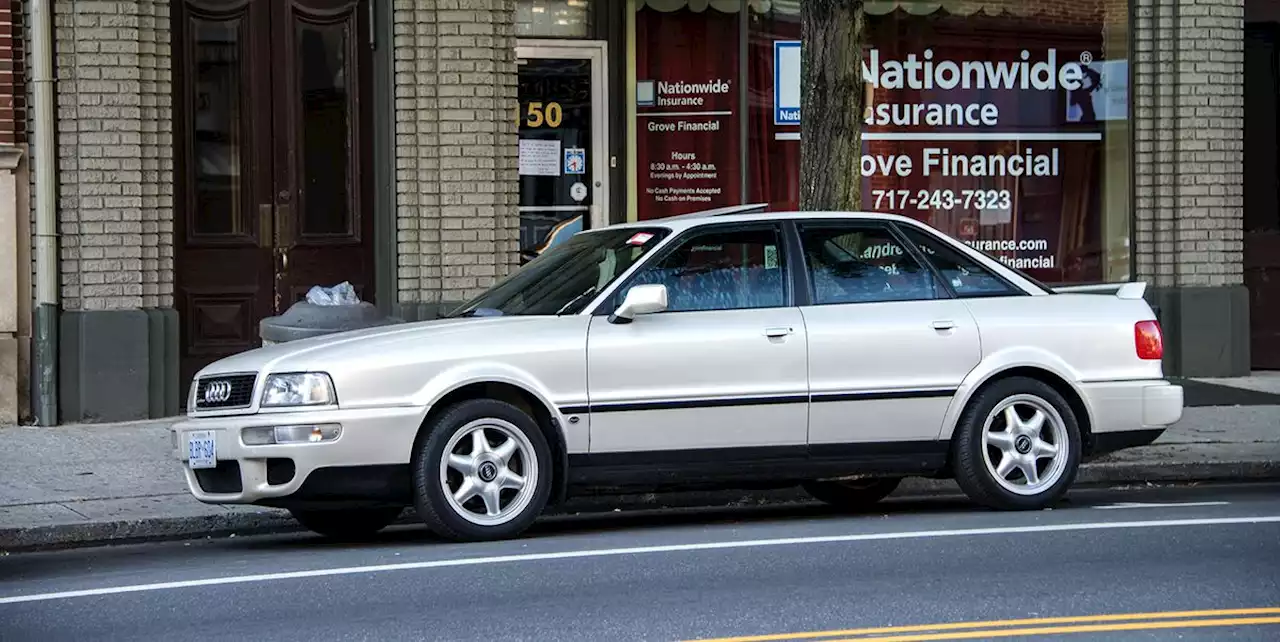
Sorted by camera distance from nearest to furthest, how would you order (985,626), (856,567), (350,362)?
1. (985,626)
2. (856,567)
3. (350,362)

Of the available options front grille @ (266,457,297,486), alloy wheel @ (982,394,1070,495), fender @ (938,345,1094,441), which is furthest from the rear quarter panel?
front grille @ (266,457,297,486)

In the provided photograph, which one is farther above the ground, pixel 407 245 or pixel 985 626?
pixel 407 245

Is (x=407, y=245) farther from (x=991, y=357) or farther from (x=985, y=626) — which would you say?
(x=985, y=626)

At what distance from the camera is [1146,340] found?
8914 millimetres

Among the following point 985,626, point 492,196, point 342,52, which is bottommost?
point 985,626

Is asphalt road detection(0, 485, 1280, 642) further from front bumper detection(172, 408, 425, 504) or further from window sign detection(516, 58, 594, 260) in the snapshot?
window sign detection(516, 58, 594, 260)

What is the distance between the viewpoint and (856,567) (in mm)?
7148

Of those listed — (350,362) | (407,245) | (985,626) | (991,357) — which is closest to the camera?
(985,626)

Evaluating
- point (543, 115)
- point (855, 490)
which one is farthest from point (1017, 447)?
point (543, 115)

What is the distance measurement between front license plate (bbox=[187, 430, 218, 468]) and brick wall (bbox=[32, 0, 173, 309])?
5067mm

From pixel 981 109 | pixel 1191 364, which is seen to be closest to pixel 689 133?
pixel 981 109

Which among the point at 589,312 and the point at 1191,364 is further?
the point at 1191,364

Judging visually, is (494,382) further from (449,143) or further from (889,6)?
(889,6)

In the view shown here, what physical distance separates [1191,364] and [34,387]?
9.15m
